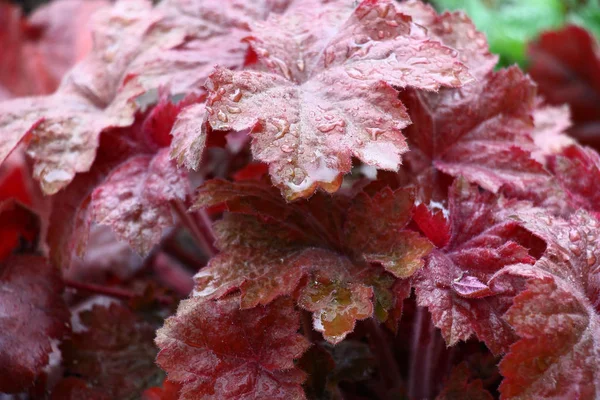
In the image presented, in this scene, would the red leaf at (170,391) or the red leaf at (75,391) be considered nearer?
the red leaf at (170,391)

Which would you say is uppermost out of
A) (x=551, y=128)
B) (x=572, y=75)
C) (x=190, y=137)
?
(x=190, y=137)

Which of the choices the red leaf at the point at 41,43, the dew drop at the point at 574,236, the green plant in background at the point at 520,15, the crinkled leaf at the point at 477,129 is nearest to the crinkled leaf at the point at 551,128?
the crinkled leaf at the point at 477,129

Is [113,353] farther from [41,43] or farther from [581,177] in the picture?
[41,43]

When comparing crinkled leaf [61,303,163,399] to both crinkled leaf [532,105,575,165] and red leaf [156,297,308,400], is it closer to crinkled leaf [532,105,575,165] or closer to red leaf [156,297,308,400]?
red leaf [156,297,308,400]

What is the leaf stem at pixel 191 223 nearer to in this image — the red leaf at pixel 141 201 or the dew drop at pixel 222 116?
the red leaf at pixel 141 201

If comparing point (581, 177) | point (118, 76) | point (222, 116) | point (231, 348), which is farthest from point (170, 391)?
point (581, 177)

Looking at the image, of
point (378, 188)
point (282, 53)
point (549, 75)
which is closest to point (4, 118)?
point (282, 53)

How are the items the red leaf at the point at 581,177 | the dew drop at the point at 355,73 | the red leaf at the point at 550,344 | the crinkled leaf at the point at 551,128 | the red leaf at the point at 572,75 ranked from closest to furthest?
the red leaf at the point at 550,344 → the dew drop at the point at 355,73 → the red leaf at the point at 581,177 → the crinkled leaf at the point at 551,128 → the red leaf at the point at 572,75
